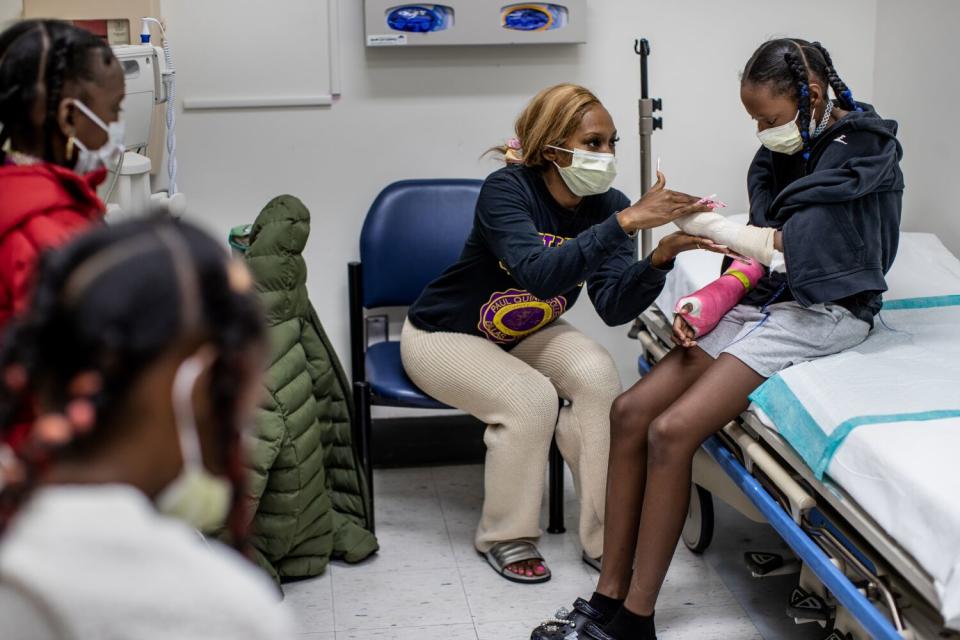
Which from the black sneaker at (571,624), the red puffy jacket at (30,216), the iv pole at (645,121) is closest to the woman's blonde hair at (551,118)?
the iv pole at (645,121)

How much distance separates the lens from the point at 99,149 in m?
1.56

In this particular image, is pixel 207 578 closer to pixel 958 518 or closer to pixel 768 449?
pixel 958 518

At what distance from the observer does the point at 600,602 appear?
2281mm

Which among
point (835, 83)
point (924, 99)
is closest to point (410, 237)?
point (835, 83)

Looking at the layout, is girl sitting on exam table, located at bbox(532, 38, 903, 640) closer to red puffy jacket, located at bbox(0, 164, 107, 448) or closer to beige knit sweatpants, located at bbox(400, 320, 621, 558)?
beige knit sweatpants, located at bbox(400, 320, 621, 558)

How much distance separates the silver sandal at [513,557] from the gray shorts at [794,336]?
0.69 m

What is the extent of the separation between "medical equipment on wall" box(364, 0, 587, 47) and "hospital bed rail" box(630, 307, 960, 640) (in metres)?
1.27

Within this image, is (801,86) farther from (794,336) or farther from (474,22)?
(474,22)

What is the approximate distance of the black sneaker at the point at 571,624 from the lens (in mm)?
2254

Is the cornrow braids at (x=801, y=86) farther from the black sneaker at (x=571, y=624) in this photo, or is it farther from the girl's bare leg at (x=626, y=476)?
the black sneaker at (x=571, y=624)

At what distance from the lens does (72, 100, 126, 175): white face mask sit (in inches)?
60.0

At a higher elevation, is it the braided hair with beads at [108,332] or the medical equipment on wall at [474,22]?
the medical equipment on wall at [474,22]

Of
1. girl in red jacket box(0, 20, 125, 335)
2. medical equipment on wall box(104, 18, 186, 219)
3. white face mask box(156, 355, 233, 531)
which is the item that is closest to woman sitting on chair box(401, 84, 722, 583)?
medical equipment on wall box(104, 18, 186, 219)

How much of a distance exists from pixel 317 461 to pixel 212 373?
5.42 feet
